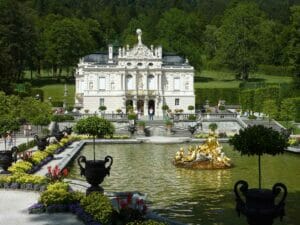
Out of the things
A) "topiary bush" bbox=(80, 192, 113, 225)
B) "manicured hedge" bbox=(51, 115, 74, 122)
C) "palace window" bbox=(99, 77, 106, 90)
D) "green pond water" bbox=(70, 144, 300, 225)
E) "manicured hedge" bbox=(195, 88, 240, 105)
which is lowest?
"green pond water" bbox=(70, 144, 300, 225)

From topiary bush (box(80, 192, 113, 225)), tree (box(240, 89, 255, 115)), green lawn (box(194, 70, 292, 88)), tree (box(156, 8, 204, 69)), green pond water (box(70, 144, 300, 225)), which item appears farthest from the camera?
tree (box(156, 8, 204, 69))

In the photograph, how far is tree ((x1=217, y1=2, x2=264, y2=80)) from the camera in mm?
82188

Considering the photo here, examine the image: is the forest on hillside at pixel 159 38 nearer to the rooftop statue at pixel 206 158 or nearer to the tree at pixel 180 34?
the tree at pixel 180 34

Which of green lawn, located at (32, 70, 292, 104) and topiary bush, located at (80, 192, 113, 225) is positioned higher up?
green lawn, located at (32, 70, 292, 104)

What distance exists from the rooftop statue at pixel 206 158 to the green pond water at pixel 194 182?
0.57 m

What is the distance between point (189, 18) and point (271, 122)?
45.9 metres

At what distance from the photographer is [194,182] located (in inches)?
913

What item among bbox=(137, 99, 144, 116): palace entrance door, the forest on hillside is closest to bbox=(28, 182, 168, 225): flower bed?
the forest on hillside

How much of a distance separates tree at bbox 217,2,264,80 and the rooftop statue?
5544cm

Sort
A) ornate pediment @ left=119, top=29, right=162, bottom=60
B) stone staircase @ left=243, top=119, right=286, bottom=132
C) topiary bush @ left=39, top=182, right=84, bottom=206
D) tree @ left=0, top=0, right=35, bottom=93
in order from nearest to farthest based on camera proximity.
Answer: topiary bush @ left=39, top=182, right=84, bottom=206, stone staircase @ left=243, top=119, right=286, bottom=132, ornate pediment @ left=119, top=29, right=162, bottom=60, tree @ left=0, top=0, right=35, bottom=93

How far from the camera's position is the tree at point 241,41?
82.2m

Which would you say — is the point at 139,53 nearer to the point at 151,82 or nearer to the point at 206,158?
the point at 151,82

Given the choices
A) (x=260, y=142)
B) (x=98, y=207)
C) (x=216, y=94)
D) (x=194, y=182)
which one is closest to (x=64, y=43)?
(x=216, y=94)

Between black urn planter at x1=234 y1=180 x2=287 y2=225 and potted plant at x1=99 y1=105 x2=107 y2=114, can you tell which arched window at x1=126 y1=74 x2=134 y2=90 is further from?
black urn planter at x1=234 y1=180 x2=287 y2=225
